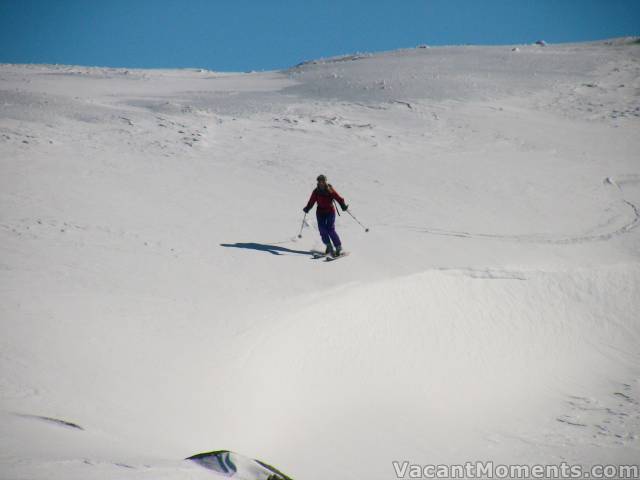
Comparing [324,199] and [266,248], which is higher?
[324,199]

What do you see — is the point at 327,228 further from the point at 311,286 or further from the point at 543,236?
the point at 543,236

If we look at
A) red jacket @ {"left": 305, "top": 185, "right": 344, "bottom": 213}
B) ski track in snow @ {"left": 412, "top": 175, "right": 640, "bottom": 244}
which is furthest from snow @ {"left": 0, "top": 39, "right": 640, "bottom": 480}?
red jacket @ {"left": 305, "top": 185, "right": 344, "bottom": 213}

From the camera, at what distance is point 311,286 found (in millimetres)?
8383

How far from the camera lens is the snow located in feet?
17.6

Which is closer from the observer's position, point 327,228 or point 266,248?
point 327,228

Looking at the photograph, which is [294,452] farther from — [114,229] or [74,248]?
[114,229]

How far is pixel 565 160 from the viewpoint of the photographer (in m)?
14.5

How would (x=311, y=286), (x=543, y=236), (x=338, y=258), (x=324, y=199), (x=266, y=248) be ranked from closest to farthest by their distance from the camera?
(x=311, y=286) < (x=324, y=199) < (x=338, y=258) < (x=266, y=248) < (x=543, y=236)

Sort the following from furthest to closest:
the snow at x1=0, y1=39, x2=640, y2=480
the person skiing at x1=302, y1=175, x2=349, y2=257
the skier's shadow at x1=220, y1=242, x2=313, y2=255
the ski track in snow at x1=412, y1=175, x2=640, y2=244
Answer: the ski track in snow at x1=412, y1=175, x2=640, y2=244, the skier's shadow at x1=220, y1=242, x2=313, y2=255, the person skiing at x1=302, y1=175, x2=349, y2=257, the snow at x1=0, y1=39, x2=640, y2=480

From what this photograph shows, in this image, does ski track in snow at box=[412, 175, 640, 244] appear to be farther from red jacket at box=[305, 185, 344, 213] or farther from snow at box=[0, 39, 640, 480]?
red jacket at box=[305, 185, 344, 213]

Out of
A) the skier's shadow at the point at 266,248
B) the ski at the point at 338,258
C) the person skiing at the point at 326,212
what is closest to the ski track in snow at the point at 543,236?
the ski at the point at 338,258

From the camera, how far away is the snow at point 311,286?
211 inches

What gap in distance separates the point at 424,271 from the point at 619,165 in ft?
25.7

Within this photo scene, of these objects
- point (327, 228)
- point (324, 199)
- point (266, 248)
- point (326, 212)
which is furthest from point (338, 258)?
point (266, 248)
